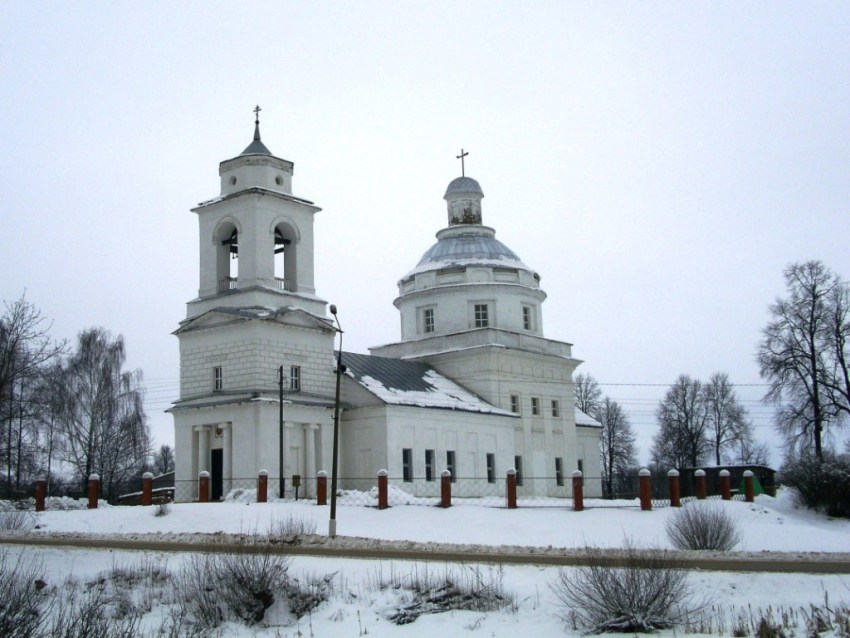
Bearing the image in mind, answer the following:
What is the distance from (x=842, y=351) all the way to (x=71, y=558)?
113 ft

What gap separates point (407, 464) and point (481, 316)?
13065 millimetres

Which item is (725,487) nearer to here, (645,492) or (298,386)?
(645,492)

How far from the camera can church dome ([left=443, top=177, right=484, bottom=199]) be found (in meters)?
58.2

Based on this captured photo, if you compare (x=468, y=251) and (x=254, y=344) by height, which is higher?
(x=468, y=251)

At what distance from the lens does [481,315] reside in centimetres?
5334

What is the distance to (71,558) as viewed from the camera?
20.5m

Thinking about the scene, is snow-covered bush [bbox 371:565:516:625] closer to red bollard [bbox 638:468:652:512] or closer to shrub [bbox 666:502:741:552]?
shrub [bbox 666:502:741:552]

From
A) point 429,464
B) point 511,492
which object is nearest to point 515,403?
point 429,464

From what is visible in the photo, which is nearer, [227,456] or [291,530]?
[291,530]

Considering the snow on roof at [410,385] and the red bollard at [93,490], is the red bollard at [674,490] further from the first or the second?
the red bollard at [93,490]

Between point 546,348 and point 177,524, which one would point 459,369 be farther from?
point 177,524

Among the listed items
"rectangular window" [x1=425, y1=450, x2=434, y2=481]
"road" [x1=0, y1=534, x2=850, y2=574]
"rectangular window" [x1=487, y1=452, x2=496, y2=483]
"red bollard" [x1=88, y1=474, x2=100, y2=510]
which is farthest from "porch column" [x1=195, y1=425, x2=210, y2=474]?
"rectangular window" [x1=487, y1=452, x2=496, y2=483]

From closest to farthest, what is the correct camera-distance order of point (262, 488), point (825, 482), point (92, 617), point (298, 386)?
point (92, 617) → point (262, 488) → point (825, 482) → point (298, 386)

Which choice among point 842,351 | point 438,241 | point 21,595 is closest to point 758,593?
point 21,595
